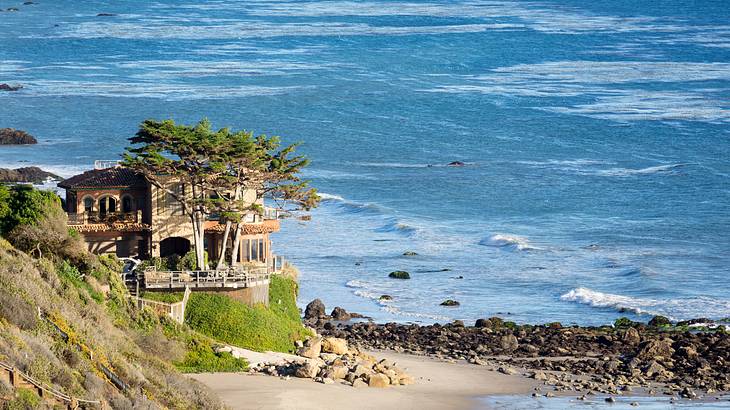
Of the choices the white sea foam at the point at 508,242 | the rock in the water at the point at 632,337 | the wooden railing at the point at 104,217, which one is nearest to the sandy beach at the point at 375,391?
the rock in the water at the point at 632,337

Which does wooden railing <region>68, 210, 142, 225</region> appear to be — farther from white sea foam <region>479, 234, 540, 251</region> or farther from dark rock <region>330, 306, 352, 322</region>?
white sea foam <region>479, 234, 540, 251</region>

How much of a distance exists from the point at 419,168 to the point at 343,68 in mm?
59579

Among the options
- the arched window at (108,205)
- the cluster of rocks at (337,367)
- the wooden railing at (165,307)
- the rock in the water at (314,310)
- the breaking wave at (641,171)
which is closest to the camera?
the cluster of rocks at (337,367)

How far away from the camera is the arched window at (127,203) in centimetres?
5147

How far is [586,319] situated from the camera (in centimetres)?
6338

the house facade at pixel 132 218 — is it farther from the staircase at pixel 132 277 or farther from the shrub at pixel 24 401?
the shrub at pixel 24 401

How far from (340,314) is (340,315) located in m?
0.05

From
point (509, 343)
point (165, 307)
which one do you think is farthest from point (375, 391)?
point (509, 343)

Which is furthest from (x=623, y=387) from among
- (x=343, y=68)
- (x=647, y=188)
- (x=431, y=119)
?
(x=343, y=68)

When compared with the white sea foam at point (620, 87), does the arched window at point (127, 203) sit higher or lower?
lower

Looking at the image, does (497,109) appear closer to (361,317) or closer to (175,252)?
(361,317)

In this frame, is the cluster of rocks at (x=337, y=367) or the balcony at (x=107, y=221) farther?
the balcony at (x=107, y=221)

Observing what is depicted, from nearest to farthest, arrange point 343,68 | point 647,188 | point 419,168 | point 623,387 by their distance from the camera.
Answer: point 623,387 → point 647,188 → point 419,168 → point 343,68

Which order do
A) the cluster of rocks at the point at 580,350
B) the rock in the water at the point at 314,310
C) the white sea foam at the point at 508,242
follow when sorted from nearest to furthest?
the cluster of rocks at the point at 580,350, the rock in the water at the point at 314,310, the white sea foam at the point at 508,242
